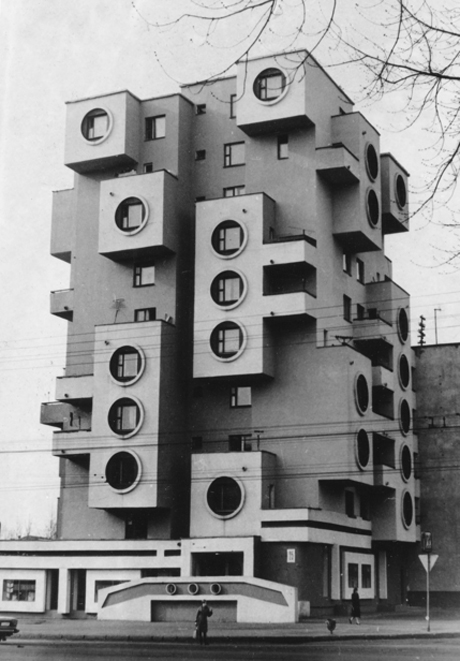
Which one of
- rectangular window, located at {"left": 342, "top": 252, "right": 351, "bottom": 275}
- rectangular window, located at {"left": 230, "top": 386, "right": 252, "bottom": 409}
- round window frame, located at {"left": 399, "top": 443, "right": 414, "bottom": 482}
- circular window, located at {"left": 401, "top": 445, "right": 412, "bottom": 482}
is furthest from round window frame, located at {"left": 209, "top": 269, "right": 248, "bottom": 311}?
circular window, located at {"left": 401, "top": 445, "right": 412, "bottom": 482}

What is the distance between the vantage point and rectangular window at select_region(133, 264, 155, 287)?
2469 inches

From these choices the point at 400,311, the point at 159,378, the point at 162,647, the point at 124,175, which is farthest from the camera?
the point at 400,311

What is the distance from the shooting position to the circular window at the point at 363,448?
5846 centimetres

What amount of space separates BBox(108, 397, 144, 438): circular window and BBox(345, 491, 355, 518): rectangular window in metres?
13.7

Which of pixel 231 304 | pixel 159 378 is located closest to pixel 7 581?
pixel 159 378

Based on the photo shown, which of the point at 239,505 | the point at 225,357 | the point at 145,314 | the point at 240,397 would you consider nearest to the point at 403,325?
the point at 240,397

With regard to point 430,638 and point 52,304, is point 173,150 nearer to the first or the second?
point 52,304

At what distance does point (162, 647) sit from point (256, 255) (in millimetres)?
27511

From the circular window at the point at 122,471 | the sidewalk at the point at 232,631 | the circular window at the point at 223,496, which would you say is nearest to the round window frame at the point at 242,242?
the circular window at the point at 122,471

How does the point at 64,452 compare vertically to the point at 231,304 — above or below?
below

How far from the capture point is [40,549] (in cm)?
5947

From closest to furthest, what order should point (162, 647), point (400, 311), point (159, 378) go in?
point (162, 647), point (159, 378), point (400, 311)

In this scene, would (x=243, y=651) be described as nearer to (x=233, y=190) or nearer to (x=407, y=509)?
(x=407, y=509)

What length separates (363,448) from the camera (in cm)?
5956
